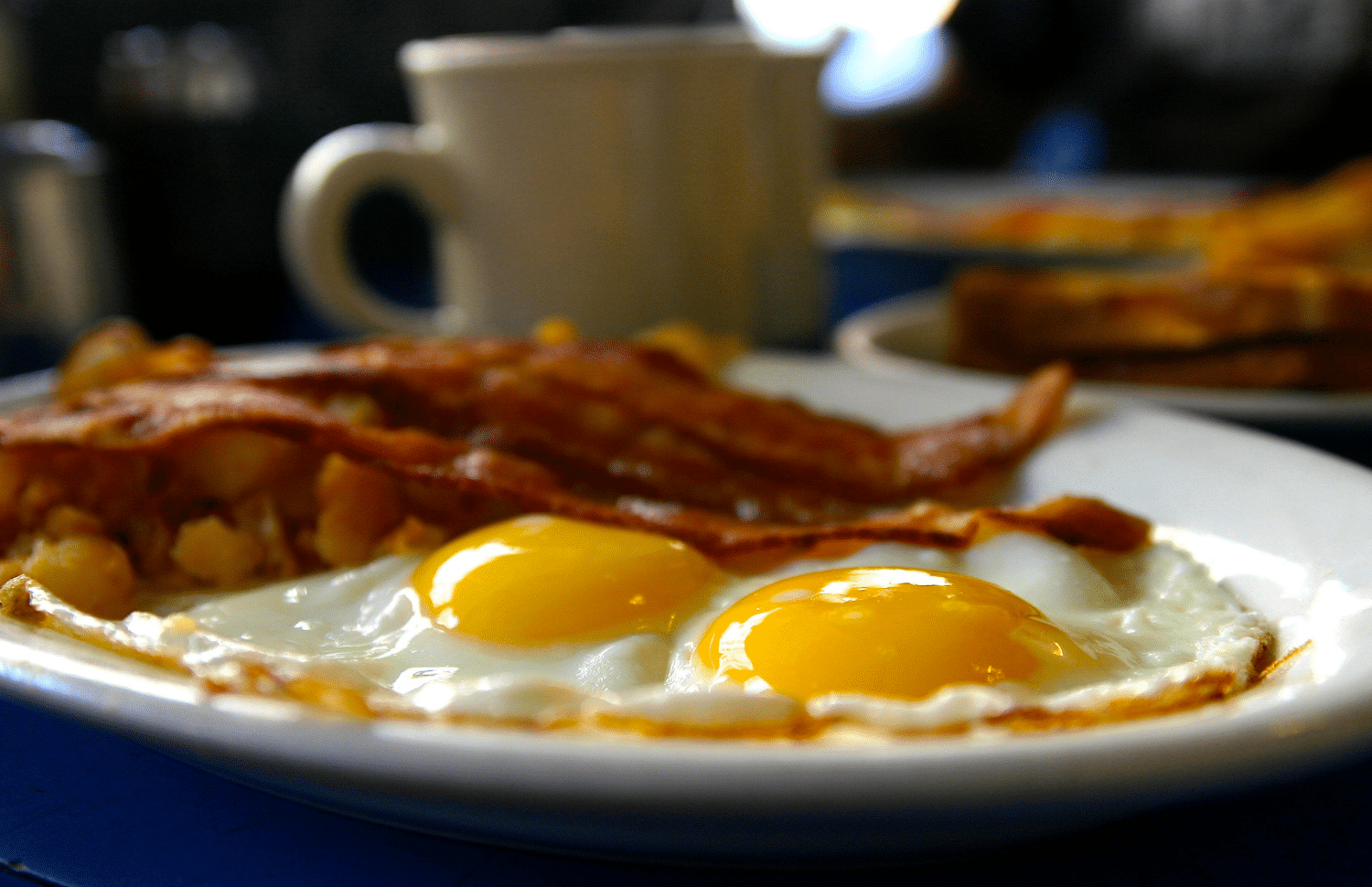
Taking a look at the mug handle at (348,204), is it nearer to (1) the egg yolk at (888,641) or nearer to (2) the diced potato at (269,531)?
(2) the diced potato at (269,531)

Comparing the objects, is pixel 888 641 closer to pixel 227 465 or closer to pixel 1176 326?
pixel 227 465

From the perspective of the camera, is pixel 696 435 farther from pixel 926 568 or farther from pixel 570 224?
pixel 570 224

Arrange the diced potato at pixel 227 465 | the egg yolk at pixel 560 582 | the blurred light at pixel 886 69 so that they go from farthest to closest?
the blurred light at pixel 886 69
the diced potato at pixel 227 465
the egg yolk at pixel 560 582

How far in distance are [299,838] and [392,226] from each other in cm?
346

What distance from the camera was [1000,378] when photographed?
1.18 meters

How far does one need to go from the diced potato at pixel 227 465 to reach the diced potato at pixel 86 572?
0.07m

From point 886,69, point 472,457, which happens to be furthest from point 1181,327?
point 886,69

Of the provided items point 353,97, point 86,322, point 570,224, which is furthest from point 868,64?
point 570,224

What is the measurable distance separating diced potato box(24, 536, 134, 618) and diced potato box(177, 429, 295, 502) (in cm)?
7

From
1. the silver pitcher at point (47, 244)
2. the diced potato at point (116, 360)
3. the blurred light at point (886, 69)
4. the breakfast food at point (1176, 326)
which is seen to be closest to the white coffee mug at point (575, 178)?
the breakfast food at point (1176, 326)

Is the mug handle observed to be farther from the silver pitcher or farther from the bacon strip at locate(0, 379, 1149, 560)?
the silver pitcher

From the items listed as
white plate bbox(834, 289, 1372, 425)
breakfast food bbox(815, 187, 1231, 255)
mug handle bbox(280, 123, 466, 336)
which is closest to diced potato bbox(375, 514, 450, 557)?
white plate bbox(834, 289, 1372, 425)

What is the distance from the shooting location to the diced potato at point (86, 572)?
1.83 feet

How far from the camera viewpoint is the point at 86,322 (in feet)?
7.06
